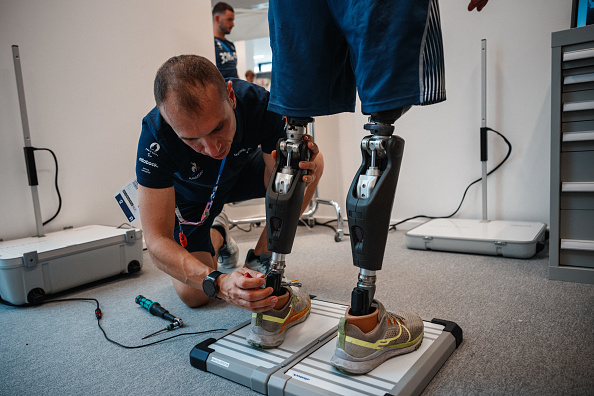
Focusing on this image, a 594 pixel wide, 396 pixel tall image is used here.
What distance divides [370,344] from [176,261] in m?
0.53

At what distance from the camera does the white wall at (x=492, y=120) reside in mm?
2186

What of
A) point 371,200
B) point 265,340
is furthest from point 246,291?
point 371,200

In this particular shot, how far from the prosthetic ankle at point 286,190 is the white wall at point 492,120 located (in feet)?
5.49

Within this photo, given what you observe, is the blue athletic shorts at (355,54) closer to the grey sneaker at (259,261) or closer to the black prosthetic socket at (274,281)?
the black prosthetic socket at (274,281)

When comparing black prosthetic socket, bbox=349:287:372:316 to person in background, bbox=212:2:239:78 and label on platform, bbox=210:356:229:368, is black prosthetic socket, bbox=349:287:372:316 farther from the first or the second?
person in background, bbox=212:2:239:78

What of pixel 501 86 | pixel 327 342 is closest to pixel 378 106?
pixel 327 342

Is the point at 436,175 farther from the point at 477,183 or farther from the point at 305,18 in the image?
the point at 305,18

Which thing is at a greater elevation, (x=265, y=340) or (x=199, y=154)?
(x=199, y=154)

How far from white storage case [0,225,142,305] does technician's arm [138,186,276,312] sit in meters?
0.76

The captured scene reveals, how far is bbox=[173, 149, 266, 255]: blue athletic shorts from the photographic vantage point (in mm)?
1611

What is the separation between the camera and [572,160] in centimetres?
153

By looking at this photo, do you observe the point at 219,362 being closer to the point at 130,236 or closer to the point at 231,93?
the point at 231,93

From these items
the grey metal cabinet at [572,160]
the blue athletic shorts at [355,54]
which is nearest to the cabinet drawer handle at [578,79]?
the grey metal cabinet at [572,160]

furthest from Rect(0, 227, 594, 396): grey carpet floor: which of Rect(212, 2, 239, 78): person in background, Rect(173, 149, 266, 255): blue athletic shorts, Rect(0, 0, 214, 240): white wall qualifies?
Rect(212, 2, 239, 78): person in background
